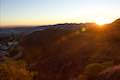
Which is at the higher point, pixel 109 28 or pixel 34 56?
pixel 109 28

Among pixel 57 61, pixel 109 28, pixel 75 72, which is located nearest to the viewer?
pixel 75 72

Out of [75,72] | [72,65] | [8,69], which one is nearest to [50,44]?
[72,65]

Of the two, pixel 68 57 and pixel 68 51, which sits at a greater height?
pixel 68 51

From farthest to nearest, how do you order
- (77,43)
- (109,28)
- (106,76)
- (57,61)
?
(109,28), (77,43), (57,61), (106,76)

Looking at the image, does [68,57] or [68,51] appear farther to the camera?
[68,51]

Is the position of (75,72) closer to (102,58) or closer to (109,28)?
(102,58)

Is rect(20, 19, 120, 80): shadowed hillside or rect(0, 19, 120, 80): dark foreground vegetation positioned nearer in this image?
rect(0, 19, 120, 80): dark foreground vegetation

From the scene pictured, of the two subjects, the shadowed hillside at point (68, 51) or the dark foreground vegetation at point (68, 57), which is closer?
the dark foreground vegetation at point (68, 57)

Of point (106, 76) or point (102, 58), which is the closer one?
point (106, 76)
